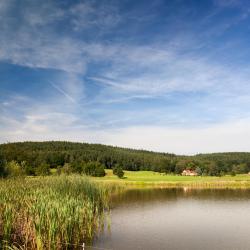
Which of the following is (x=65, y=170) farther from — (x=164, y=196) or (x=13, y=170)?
(x=164, y=196)

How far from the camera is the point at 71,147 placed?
465ft

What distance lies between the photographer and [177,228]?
2269 cm

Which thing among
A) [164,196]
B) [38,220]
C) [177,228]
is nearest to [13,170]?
[164,196]

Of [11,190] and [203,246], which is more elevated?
[11,190]

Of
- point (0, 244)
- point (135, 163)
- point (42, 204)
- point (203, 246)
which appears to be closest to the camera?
point (0, 244)

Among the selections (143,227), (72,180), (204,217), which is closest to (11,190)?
(72,180)

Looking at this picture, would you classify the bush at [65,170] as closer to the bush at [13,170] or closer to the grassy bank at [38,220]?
the bush at [13,170]

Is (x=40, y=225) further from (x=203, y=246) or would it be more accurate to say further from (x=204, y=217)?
(x=204, y=217)

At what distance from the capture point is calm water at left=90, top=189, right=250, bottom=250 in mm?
18141

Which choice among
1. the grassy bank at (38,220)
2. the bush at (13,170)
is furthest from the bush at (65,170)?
the grassy bank at (38,220)

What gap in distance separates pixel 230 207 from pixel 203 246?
1758 centimetres

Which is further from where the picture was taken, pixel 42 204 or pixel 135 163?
pixel 135 163

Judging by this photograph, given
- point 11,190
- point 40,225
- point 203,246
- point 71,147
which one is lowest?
point 203,246

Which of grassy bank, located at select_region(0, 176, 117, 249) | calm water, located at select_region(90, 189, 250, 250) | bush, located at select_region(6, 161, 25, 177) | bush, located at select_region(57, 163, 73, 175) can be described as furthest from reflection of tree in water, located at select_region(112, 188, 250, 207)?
grassy bank, located at select_region(0, 176, 117, 249)
